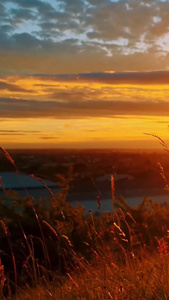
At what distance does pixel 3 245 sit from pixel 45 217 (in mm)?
817

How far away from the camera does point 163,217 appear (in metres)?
9.26

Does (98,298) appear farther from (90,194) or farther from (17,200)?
(90,194)

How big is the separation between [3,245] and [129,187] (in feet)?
87.4

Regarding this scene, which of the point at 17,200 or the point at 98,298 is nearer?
the point at 98,298

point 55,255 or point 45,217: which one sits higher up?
point 45,217

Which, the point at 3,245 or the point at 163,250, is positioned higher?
the point at 163,250

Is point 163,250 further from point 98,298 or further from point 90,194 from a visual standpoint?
point 90,194

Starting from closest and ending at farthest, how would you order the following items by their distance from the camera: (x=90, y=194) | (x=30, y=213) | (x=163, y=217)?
(x=30, y=213), (x=163, y=217), (x=90, y=194)

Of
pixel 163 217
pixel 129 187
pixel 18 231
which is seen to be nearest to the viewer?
pixel 18 231

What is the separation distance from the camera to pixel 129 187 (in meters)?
34.2

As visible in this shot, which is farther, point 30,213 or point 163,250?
point 30,213

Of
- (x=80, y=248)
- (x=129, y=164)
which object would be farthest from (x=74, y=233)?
(x=129, y=164)

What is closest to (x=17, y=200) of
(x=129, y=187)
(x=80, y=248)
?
(x=80, y=248)

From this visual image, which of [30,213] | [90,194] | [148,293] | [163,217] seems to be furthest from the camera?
[90,194]
